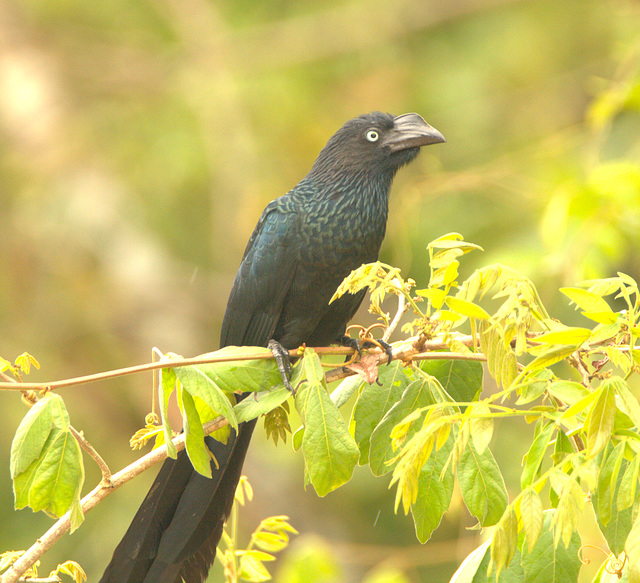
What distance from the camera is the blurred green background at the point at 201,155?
6809 mm

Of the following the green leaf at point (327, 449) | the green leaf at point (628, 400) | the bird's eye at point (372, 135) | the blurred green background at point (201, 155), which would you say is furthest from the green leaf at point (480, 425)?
the blurred green background at point (201, 155)

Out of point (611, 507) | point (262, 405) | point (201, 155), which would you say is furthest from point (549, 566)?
point (201, 155)

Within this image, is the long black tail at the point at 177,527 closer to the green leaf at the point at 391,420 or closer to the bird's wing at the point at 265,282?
the bird's wing at the point at 265,282

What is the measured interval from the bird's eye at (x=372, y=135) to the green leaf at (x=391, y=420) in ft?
5.24

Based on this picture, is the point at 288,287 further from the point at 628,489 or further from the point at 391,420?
the point at 628,489

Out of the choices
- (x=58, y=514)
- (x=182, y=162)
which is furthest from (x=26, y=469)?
(x=182, y=162)

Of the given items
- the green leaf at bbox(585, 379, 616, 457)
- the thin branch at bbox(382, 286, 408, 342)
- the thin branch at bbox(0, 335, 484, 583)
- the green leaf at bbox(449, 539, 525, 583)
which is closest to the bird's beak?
the thin branch at bbox(382, 286, 408, 342)

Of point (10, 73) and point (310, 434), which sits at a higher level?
point (10, 73)

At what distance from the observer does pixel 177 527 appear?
228 centimetres

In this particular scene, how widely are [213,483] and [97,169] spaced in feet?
19.5

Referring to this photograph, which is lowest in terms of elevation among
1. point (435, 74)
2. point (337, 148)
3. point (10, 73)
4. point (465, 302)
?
point (465, 302)

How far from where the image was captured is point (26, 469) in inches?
57.1

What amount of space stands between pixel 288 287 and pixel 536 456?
4.92 feet

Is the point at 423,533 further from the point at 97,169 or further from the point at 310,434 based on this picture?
the point at 97,169
